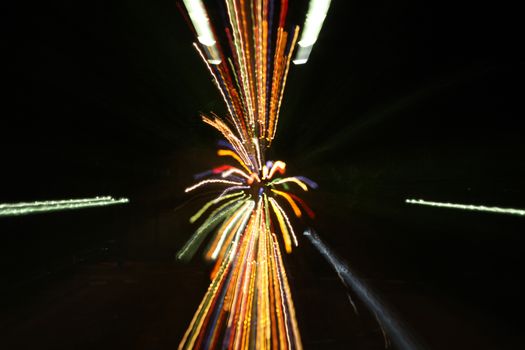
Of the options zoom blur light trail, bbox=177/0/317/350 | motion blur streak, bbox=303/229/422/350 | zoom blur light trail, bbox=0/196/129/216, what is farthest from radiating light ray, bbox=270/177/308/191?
zoom blur light trail, bbox=0/196/129/216

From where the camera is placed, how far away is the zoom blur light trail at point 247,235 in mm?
3695

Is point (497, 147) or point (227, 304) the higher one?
point (497, 147)

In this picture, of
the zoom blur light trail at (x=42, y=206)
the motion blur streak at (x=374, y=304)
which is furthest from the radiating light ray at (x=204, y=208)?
the motion blur streak at (x=374, y=304)

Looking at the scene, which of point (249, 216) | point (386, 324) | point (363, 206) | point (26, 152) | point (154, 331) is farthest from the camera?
point (363, 206)

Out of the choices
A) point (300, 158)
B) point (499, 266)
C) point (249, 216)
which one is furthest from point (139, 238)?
point (300, 158)

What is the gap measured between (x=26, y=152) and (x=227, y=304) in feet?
17.5

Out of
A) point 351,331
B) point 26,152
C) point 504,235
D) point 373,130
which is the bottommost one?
point 351,331

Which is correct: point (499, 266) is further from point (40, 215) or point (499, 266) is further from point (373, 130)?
point (40, 215)

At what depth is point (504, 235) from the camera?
6.61 m

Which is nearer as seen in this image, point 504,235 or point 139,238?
point 504,235

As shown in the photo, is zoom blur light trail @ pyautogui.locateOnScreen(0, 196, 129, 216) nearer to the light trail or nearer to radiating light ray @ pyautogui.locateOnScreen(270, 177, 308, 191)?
radiating light ray @ pyautogui.locateOnScreen(270, 177, 308, 191)

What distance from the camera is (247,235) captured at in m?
8.76

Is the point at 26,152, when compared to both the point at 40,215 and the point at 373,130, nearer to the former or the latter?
the point at 40,215

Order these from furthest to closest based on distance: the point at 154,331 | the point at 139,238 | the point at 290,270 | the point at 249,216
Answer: the point at 249,216, the point at 139,238, the point at 290,270, the point at 154,331
